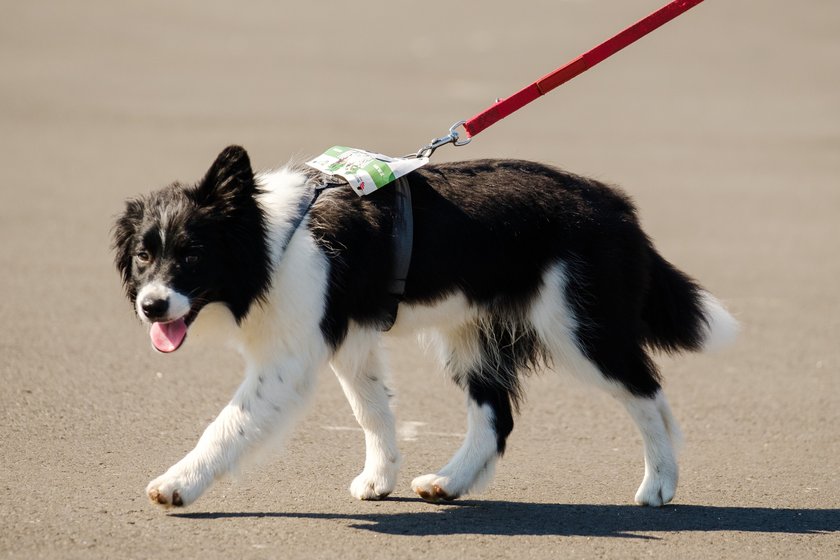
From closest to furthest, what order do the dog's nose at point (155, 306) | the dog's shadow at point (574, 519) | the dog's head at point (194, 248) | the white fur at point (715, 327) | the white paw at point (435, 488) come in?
the dog's nose at point (155, 306) → the dog's head at point (194, 248) → the dog's shadow at point (574, 519) → the white paw at point (435, 488) → the white fur at point (715, 327)

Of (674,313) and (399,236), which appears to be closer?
(399,236)

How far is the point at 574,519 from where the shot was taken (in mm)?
5441

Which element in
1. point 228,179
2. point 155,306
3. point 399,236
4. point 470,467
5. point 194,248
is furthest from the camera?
point 470,467

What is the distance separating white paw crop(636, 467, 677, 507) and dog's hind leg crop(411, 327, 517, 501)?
666 mm

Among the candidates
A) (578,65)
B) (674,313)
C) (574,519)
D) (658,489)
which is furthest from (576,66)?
(574,519)

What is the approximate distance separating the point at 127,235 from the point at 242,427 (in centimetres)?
90

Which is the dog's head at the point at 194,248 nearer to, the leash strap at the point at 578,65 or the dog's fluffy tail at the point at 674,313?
the leash strap at the point at 578,65

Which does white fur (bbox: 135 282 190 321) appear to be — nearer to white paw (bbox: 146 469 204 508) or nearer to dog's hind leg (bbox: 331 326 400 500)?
white paw (bbox: 146 469 204 508)

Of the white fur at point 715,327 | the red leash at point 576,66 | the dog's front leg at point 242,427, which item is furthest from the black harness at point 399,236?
the white fur at point 715,327

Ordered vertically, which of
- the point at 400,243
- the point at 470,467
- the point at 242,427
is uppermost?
the point at 400,243

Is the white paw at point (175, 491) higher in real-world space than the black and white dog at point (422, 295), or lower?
lower

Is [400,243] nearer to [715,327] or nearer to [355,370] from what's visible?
[355,370]

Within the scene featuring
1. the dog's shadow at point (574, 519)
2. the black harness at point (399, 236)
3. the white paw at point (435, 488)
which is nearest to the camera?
the dog's shadow at point (574, 519)

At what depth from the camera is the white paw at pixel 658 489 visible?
5641 mm
